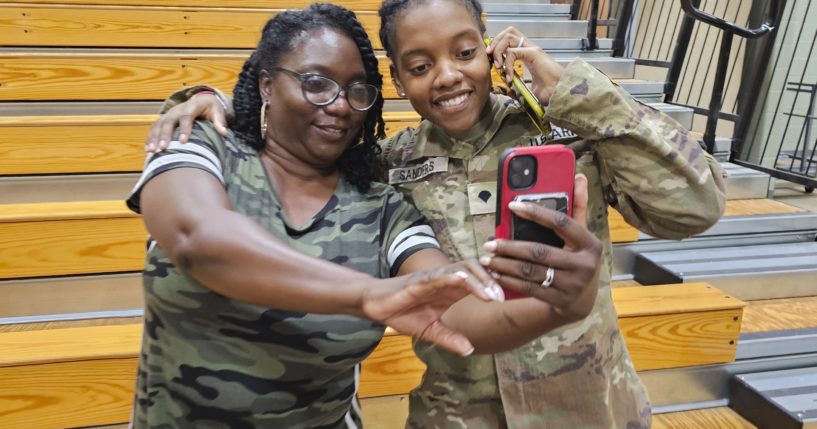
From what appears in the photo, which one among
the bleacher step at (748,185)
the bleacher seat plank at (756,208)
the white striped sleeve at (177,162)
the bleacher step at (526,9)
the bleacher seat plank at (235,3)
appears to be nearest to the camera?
the white striped sleeve at (177,162)

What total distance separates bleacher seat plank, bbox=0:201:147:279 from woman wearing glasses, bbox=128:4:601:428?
103cm

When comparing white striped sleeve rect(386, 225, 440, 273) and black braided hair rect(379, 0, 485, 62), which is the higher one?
black braided hair rect(379, 0, 485, 62)

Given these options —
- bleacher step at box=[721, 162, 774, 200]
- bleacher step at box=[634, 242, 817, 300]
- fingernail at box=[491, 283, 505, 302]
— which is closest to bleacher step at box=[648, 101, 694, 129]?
bleacher step at box=[721, 162, 774, 200]

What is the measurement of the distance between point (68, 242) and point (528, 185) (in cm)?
152

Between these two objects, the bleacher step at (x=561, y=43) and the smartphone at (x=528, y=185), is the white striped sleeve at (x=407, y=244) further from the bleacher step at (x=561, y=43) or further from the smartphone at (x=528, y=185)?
the bleacher step at (x=561, y=43)

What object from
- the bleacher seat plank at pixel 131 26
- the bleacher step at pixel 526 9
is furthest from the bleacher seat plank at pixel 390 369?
the bleacher step at pixel 526 9

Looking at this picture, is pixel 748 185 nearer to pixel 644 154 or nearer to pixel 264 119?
pixel 644 154

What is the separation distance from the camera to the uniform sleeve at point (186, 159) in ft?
1.99

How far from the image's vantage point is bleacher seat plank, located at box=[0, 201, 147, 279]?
1.62 meters

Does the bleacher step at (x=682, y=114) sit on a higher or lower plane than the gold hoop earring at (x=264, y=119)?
lower

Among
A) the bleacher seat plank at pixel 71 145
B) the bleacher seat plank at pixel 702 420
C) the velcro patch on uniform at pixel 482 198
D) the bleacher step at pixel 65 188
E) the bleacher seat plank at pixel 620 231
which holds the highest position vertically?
the velcro patch on uniform at pixel 482 198

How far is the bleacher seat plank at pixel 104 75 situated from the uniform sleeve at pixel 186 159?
66.1 inches

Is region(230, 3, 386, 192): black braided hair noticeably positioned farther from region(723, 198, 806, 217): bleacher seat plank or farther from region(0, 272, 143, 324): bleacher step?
region(723, 198, 806, 217): bleacher seat plank

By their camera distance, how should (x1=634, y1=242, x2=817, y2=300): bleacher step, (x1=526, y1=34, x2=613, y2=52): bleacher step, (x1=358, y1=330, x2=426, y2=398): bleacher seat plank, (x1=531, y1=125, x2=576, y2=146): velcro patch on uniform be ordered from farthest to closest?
1. (x1=526, y1=34, x2=613, y2=52): bleacher step
2. (x1=634, y1=242, x2=817, y2=300): bleacher step
3. (x1=358, y1=330, x2=426, y2=398): bleacher seat plank
4. (x1=531, y1=125, x2=576, y2=146): velcro patch on uniform
